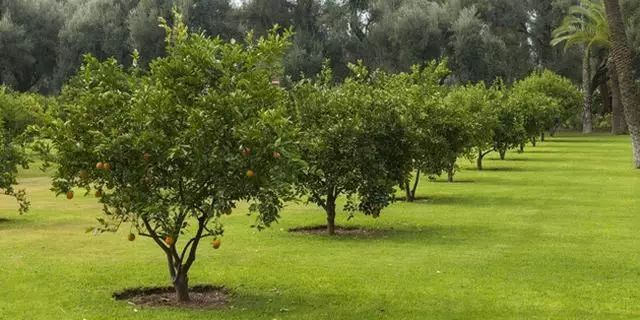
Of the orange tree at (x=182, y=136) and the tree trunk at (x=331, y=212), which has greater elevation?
the orange tree at (x=182, y=136)

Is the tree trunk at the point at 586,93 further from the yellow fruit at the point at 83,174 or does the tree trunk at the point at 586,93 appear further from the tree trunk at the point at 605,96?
the yellow fruit at the point at 83,174

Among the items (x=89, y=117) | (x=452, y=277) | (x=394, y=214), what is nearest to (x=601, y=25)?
(x=394, y=214)

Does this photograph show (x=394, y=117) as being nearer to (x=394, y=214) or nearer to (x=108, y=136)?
(x=394, y=214)

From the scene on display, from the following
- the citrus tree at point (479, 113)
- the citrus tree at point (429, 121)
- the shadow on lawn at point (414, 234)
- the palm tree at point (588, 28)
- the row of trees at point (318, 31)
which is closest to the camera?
the shadow on lawn at point (414, 234)

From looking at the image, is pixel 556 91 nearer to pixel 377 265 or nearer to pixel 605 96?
pixel 605 96

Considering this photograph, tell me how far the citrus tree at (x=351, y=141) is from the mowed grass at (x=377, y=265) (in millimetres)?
889

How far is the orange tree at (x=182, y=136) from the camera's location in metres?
8.87

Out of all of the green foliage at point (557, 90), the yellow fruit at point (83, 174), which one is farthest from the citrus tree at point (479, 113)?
the green foliage at point (557, 90)

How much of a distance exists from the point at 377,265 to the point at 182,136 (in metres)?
4.27

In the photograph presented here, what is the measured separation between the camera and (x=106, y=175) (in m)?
9.07

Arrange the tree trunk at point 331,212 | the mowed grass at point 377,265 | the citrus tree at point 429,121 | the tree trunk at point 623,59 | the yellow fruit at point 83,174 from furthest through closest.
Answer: the tree trunk at point 623,59 → the citrus tree at point 429,121 → the tree trunk at point 331,212 → the mowed grass at point 377,265 → the yellow fruit at point 83,174

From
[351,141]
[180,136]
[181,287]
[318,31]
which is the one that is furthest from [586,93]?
[180,136]

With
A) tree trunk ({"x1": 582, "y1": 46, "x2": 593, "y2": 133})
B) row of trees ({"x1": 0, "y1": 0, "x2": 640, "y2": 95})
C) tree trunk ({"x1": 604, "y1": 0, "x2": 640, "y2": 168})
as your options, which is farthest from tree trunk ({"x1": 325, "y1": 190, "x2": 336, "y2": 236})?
tree trunk ({"x1": 582, "y1": 46, "x2": 593, "y2": 133})

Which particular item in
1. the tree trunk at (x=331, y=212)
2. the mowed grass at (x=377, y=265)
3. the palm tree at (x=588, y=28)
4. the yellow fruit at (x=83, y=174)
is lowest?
the mowed grass at (x=377, y=265)
